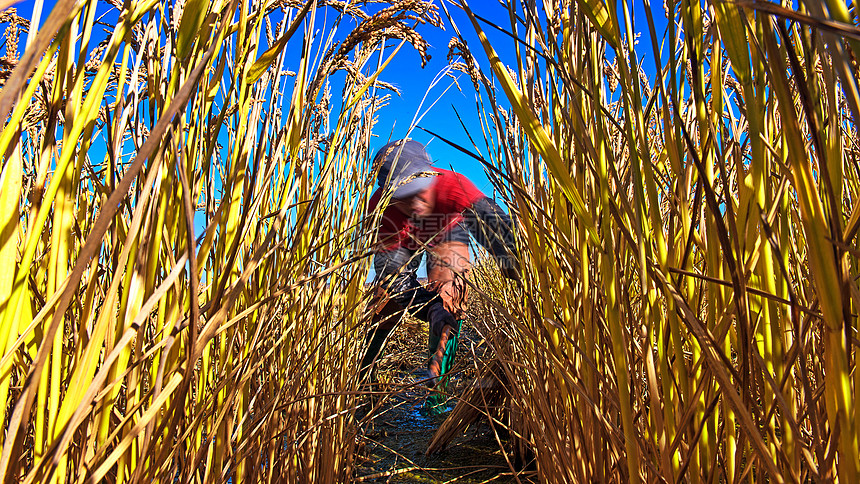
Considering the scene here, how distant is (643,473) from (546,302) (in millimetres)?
240

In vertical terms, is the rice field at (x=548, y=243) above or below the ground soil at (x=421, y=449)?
above

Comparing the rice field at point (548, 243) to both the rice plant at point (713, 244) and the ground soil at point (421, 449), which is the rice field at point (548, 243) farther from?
the ground soil at point (421, 449)

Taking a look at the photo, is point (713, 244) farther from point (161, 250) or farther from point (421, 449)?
point (421, 449)

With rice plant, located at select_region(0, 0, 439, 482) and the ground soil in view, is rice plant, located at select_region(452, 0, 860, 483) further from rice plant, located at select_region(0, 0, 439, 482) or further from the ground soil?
the ground soil

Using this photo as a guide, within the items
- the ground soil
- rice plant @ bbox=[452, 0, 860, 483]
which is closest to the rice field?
rice plant @ bbox=[452, 0, 860, 483]

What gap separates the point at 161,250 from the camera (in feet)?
1.90

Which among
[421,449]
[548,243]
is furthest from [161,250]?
[421,449]

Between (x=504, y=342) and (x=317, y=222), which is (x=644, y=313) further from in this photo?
(x=504, y=342)

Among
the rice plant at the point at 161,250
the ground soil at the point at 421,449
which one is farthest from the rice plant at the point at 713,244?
the ground soil at the point at 421,449

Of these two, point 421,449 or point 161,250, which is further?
point 421,449

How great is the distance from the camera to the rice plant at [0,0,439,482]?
34cm

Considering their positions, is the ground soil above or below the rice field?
below

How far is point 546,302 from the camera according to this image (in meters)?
0.69

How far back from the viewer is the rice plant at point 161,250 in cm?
34
